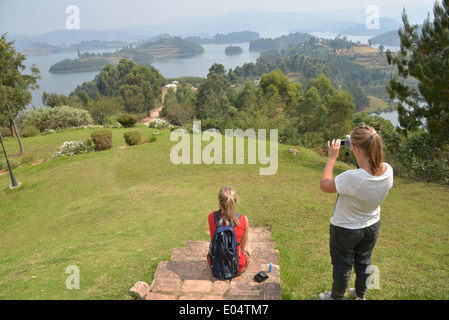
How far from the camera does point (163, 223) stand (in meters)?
7.38

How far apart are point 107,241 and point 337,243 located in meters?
5.50

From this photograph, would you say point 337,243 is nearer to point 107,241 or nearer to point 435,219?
point 107,241

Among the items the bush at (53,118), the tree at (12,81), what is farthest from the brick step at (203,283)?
the bush at (53,118)

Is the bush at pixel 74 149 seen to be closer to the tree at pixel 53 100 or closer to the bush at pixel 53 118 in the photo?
the bush at pixel 53 118

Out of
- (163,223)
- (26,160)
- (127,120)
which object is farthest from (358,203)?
(127,120)

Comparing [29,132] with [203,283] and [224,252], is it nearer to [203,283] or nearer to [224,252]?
[203,283]

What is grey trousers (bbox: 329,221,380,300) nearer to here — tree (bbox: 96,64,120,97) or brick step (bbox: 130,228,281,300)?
brick step (bbox: 130,228,281,300)

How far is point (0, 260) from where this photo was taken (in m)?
6.28

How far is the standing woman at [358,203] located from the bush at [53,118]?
28250 mm

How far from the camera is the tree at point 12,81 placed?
15055 mm

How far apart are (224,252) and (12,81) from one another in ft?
59.0

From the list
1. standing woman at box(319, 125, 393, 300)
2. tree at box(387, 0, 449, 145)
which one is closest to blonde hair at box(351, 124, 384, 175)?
standing woman at box(319, 125, 393, 300)

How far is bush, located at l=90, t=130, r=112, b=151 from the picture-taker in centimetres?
1623
